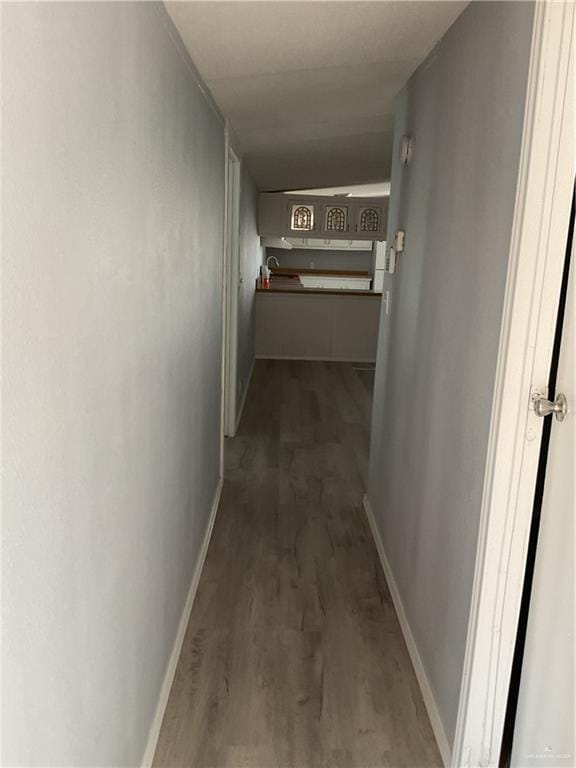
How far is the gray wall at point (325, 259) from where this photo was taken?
1125 cm

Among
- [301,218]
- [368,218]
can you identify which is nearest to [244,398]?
[301,218]

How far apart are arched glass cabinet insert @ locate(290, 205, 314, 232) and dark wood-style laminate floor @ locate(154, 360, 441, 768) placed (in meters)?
4.18

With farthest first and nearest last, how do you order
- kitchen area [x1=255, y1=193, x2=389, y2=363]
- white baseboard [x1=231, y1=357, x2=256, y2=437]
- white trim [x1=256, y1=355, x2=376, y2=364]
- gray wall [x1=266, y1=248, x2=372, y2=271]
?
1. gray wall [x1=266, y1=248, x2=372, y2=271]
2. white trim [x1=256, y1=355, x2=376, y2=364]
3. kitchen area [x1=255, y1=193, x2=389, y2=363]
4. white baseboard [x1=231, y1=357, x2=256, y2=437]

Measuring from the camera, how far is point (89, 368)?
1.09 meters

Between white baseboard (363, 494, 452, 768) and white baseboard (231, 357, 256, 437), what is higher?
white baseboard (231, 357, 256, 437)

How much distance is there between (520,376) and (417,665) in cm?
120

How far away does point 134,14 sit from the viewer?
1.33m

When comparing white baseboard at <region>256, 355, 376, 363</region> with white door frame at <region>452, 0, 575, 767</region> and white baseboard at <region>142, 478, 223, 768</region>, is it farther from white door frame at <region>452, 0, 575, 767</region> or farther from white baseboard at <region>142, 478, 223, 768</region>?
white door frame at <region>452, 0, 575, 767</region>

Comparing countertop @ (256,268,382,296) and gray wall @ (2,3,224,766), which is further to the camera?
countertop @ (256,268,382,296)

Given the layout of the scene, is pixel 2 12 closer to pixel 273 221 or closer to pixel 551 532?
pixel 551 532

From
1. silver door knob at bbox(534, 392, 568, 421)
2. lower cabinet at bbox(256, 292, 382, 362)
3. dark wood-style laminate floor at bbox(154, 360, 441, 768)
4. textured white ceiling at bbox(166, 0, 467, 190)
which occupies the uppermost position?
textured white ceiling at bbox(166, 0, 467, 190)

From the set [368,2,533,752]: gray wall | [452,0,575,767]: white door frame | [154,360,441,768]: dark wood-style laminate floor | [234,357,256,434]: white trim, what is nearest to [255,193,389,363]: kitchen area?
[234,357,256,434]: white trim

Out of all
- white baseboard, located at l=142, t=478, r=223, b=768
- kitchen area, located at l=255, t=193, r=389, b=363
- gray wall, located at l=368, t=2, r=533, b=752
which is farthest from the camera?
kitchen area, located at l=255, t=193, r=389, b=363

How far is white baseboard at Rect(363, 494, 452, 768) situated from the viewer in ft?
5.89
